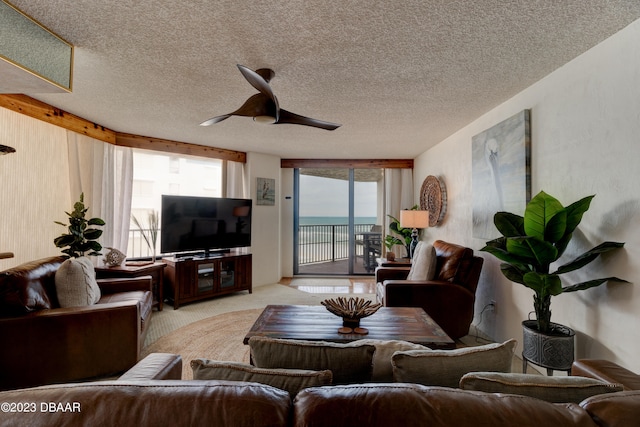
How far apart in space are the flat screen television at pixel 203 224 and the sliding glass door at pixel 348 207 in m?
1.41

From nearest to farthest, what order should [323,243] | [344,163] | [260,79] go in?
[260,79] → [344,163] → [323,243]

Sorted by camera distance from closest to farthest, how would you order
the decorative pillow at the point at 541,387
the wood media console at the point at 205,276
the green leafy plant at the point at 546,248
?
the decorative pillow at the point at 541,387
the green leafy plant at the point at 546,248
the wood media console at the point at 205,276

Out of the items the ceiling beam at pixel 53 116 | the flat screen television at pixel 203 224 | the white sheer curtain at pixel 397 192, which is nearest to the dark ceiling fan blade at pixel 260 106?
the ceiling beam at pixel 53 116

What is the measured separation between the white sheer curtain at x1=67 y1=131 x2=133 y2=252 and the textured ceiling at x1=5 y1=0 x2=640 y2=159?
1.72ft

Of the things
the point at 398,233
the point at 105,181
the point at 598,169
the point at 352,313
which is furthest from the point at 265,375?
the point at 398,233

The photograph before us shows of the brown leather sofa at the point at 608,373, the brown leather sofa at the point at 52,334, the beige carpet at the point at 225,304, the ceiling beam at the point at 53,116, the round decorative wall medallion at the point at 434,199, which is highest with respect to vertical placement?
the ceiling beam at the point at 53,116

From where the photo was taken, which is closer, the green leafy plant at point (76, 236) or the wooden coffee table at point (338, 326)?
the wooden coffee table at point (338, 326)

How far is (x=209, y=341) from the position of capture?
2.90 m

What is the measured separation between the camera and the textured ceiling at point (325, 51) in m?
1.51

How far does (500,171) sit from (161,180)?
16.3ft

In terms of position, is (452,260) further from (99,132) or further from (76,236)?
(99,132)

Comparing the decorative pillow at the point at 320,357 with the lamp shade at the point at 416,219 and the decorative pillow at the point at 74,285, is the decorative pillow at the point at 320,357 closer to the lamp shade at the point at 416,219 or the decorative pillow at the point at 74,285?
the decorative pillow at the point at 74,285

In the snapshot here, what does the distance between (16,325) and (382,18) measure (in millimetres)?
3078

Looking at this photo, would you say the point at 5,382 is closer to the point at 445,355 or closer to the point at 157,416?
the point at 157,416
